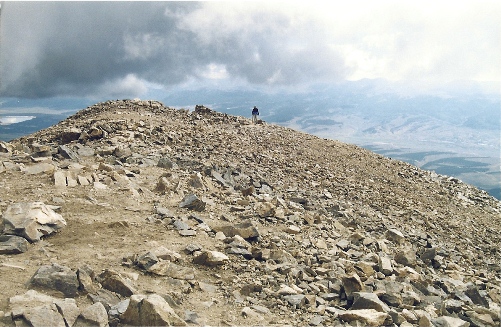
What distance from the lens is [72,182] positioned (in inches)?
497

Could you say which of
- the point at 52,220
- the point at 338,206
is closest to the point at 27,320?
the point at 52,220

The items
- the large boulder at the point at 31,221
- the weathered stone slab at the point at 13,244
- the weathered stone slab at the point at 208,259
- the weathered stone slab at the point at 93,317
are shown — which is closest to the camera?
the weathered stone slab at the point at 93,317

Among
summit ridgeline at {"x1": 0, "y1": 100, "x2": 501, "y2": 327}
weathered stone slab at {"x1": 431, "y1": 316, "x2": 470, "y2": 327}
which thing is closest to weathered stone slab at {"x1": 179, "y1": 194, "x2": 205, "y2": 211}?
summit ridgeline at {"x1": 0, "y1": 100, "x2": 501, "y2": 327}

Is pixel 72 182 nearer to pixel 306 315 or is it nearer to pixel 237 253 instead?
pixel 237 253

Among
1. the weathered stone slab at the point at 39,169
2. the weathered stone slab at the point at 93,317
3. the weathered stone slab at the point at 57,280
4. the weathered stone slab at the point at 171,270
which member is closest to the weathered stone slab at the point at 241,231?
the weathered stone slab at the point at 171,270

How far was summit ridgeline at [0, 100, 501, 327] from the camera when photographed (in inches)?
284

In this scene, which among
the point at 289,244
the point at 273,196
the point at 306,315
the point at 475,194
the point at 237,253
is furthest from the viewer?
the point at 475,194

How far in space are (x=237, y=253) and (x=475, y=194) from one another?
2953 cm

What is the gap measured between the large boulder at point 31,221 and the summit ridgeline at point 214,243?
4cm

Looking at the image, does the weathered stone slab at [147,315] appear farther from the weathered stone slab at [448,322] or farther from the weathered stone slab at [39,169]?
the weathered stone slab at [39,169]

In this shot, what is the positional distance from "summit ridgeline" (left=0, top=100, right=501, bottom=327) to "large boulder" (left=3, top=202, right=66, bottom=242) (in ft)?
0.12

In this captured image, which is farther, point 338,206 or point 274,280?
point 338,206

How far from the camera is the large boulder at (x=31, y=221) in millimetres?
8609

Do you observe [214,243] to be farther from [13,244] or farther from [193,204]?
[13,244]
